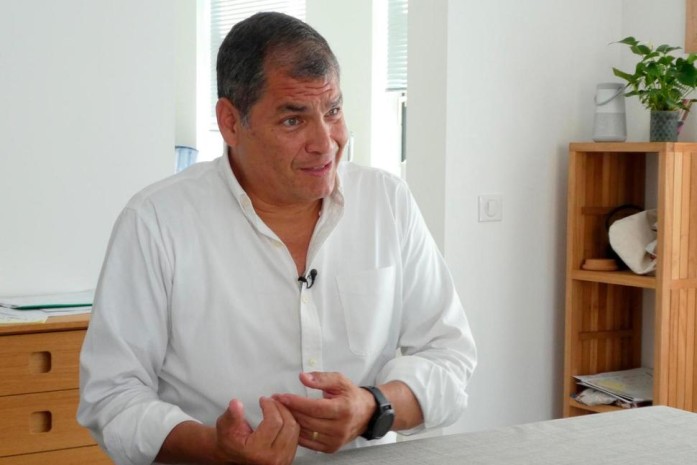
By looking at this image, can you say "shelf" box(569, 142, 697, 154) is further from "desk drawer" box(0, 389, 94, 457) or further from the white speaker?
"desk drawer" box(0, 389, 94, 457)

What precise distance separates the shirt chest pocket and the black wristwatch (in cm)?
20

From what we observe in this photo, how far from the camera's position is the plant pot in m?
3.22

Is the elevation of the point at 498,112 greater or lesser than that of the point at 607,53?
lesser

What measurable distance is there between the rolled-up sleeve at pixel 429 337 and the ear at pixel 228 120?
34cm

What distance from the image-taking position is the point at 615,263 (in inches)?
136

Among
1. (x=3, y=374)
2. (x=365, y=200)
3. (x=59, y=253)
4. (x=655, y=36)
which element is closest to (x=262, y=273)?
(x=365, y=200)

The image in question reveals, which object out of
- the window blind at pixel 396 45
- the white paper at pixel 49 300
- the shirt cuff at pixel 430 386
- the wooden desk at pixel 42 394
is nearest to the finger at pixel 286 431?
the shirt cuff at pixel 430 386

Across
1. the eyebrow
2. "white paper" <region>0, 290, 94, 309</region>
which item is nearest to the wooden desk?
"white paper" <region>0, 290, 94, 309</region>

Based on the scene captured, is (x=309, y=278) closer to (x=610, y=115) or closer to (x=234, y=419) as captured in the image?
(x=234, y=419)

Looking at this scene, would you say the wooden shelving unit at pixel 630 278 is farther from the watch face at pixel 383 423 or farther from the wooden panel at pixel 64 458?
the watch face at pixel 383 423

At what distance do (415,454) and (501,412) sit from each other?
2.16m

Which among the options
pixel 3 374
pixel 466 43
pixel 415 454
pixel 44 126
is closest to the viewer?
pixel 415 454

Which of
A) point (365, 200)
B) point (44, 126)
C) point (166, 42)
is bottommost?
point (365, 200)

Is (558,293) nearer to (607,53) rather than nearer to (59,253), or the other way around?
(607,53)
